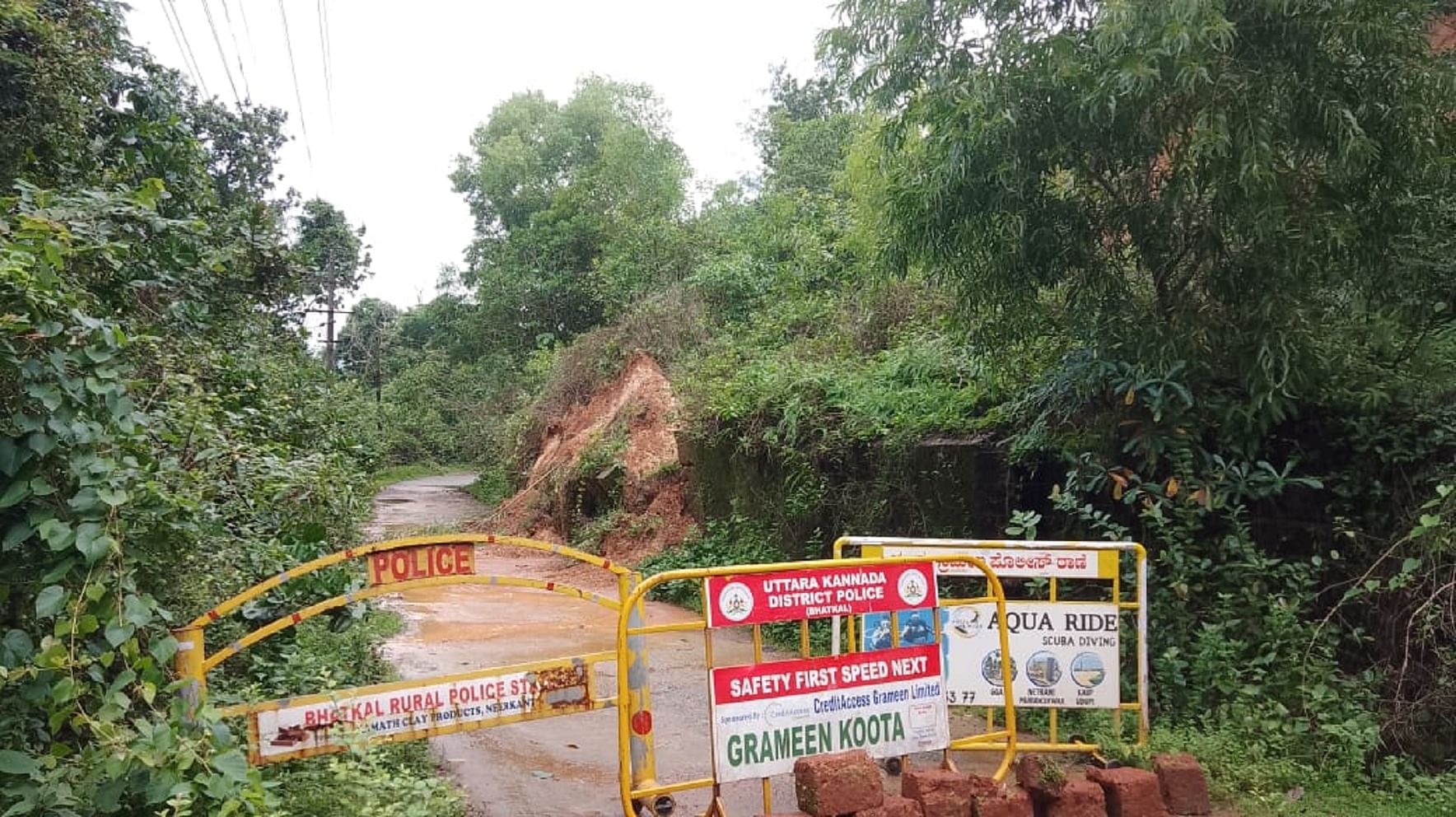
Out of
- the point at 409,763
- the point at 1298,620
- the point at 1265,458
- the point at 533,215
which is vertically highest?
the point at 533,215

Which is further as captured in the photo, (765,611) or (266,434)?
(266,434)

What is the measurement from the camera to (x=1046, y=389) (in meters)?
7.01

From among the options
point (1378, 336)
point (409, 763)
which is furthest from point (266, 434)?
point (1378, 336)

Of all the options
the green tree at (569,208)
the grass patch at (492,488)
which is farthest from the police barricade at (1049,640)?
the grass patch at (492,488)

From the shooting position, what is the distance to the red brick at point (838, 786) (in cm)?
388

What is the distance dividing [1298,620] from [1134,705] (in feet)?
4.19

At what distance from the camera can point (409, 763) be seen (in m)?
5.01

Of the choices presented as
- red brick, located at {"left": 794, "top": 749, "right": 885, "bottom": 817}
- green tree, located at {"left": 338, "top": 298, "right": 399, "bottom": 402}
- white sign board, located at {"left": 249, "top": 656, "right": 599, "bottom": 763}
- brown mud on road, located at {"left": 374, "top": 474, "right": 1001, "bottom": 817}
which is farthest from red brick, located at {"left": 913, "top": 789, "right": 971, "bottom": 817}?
green tree, located at {"left": 338, "top": 298, "right": 399, "bottom": 402}

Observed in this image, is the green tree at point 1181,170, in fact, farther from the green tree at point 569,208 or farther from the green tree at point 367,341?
the green tree at point 367,341

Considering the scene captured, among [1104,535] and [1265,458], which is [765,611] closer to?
[1104,535]

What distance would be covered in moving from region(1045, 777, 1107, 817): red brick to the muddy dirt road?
135 centimetres

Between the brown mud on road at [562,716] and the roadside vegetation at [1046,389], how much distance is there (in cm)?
53

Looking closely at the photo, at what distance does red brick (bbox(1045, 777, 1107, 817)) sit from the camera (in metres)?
4.17

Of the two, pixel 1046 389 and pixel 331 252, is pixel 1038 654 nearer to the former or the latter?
pixel 1046 389
